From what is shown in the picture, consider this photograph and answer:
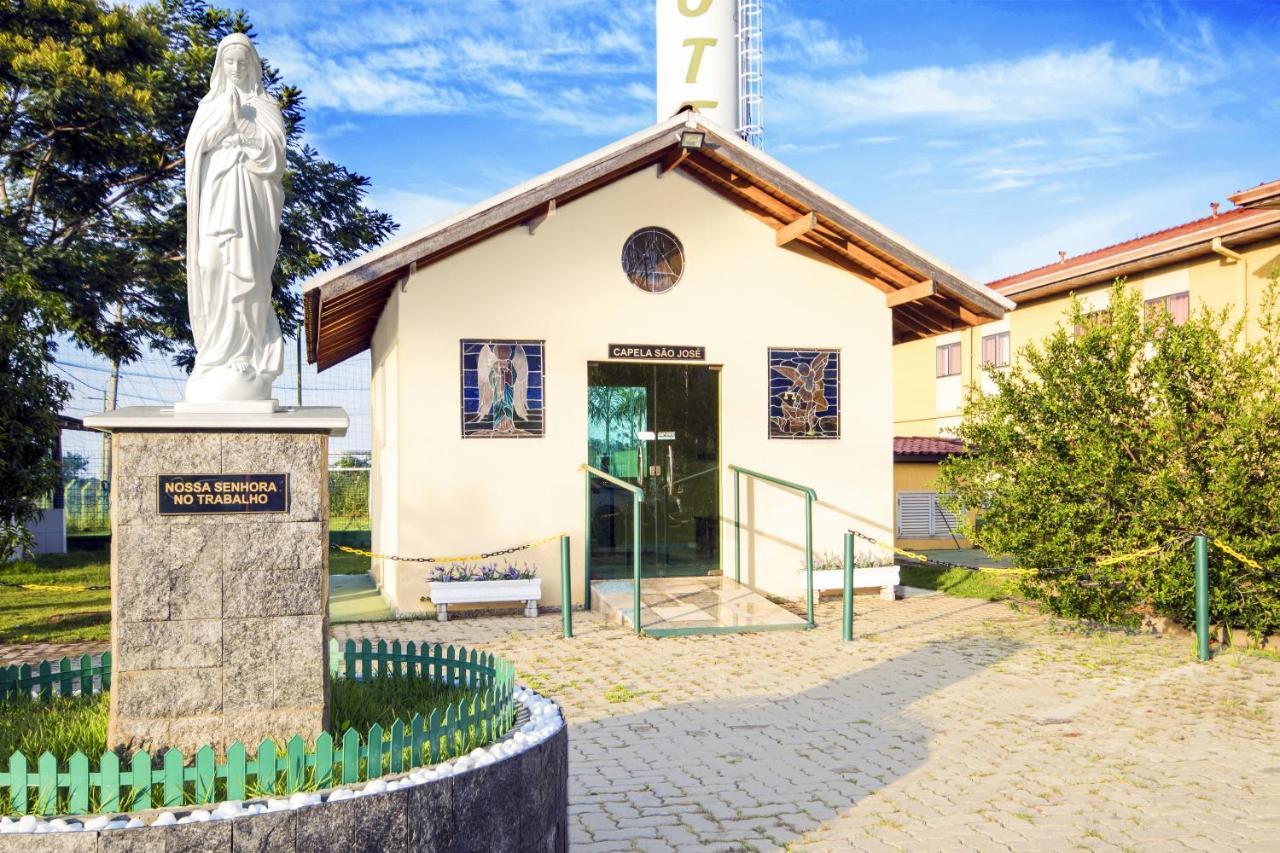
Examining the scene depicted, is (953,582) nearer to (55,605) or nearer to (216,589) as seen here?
(55,605)

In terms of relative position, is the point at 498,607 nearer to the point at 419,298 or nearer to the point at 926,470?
the point at 419,298

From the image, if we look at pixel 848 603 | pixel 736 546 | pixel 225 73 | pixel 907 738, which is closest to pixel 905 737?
pixel 907 738

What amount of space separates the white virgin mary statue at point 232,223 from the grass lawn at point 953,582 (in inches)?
412

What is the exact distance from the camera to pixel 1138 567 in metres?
10.1

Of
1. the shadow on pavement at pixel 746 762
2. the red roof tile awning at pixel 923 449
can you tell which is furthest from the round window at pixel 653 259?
the red roof tile awning at pixel 923 449

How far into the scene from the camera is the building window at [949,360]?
25969 mm

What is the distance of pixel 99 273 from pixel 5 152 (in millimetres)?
2312

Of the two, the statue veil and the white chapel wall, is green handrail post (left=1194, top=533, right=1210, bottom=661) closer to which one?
the white chapel wall

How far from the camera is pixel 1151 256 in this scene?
18625 mm

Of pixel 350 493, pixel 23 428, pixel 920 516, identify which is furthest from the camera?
pixel 350 493

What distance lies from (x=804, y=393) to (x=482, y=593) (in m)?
4.66

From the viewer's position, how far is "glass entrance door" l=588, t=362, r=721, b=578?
43.4 feet

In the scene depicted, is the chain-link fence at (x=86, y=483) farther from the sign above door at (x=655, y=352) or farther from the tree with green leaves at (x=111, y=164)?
the sign above door at (x=655, y=352)

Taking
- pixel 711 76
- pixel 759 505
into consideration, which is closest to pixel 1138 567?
pixel 759 505
